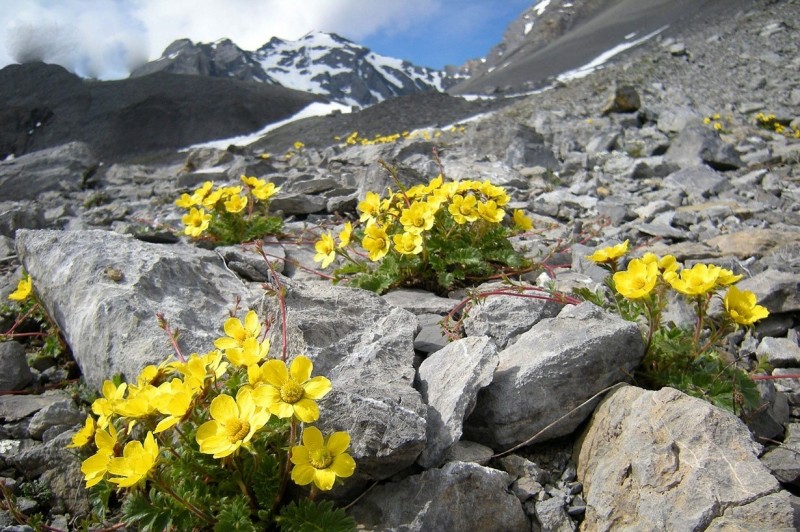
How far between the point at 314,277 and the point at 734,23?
26.2 metres

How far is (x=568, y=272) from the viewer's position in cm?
401

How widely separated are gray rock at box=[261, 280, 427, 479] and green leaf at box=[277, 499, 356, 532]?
8.4 inches

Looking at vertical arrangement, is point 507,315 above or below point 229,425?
below

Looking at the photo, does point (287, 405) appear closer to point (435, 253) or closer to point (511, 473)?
point (511, 473)

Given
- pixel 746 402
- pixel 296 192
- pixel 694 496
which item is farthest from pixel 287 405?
pixel 296 192

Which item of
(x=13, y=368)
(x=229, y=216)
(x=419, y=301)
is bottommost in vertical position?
(x=419, y=301)

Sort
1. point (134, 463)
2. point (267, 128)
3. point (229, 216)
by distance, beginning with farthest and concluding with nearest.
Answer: point (267, 128) → point (229, 216) → point (134, 463)

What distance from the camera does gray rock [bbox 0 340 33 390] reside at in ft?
10.6

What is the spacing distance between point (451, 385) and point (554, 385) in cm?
47

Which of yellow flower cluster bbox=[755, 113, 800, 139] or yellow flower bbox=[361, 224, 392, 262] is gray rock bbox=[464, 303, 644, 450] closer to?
yellow flower bbox=[361, 224, 392, 262]

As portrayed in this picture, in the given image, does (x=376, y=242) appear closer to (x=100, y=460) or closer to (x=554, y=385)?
(x=554, y=385)

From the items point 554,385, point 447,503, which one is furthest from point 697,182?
point 447,503

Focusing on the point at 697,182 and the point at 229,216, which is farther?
the point at 697,182

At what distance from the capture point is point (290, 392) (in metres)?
1.76
